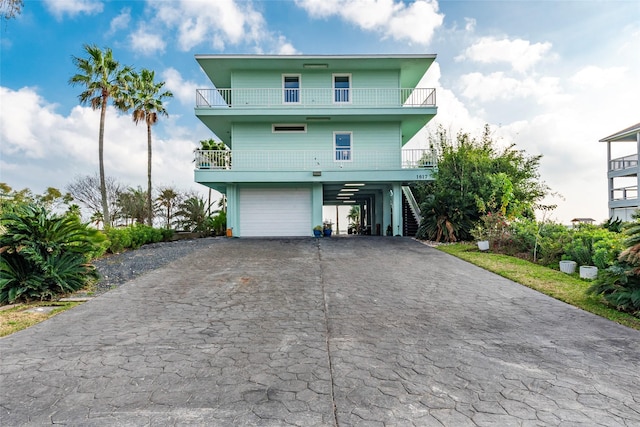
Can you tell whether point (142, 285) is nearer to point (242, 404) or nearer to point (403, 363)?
point (242, 404)

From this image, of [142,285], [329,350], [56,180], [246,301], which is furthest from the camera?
[56,180]

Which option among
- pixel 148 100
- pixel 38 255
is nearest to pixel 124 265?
pixel 38 255

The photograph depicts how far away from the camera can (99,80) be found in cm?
1916

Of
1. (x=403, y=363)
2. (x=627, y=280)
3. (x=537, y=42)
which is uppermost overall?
(x=537, y=42)

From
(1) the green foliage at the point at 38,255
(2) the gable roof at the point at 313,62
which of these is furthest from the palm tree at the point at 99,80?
(1) the green foliage at the point at 38,255

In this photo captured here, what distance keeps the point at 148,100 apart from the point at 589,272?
24979mm

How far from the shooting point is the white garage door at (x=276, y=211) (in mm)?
16953

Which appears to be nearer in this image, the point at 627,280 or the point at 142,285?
the point at 627,280

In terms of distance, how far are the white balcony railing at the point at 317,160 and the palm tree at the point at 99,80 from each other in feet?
27.3

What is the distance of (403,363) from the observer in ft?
11.3

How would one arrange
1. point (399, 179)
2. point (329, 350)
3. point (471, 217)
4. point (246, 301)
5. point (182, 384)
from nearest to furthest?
point (182, 384) < point (329, 350) < point (246, 301) < point (471, 217) < point (399, 179)

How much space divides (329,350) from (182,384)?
155 cm

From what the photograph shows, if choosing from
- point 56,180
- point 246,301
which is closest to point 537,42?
point 246,301

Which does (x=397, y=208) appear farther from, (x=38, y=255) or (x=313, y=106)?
(x=38, y=255)
